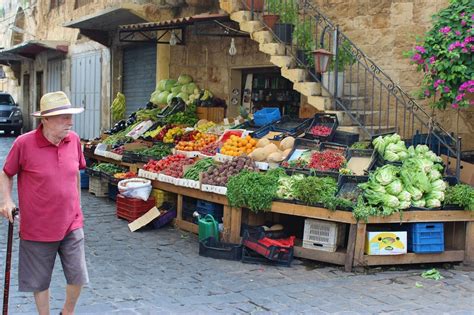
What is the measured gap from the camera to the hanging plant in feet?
23.5

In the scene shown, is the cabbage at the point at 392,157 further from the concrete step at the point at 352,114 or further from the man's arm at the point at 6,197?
the man's arm at the point at 6,197

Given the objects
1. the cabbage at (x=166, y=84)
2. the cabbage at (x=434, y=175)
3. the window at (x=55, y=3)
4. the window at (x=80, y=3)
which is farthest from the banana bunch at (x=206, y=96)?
the window at (x=55, y=3)

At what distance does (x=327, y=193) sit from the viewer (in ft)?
21.7

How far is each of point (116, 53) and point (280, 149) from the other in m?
9.19

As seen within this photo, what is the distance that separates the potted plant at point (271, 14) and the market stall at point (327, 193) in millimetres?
1768

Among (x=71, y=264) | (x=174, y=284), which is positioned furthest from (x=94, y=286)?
(x=71, y=264)

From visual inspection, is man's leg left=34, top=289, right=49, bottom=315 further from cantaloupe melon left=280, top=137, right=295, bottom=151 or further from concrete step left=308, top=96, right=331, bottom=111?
concrete step left=308, top=96, right=331, bottom=111

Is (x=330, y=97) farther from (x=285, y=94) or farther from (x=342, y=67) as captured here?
(x=285, y=94)

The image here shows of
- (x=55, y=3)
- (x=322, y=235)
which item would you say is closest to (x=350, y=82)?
(x=322, y=235)

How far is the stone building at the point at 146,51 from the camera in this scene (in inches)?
368

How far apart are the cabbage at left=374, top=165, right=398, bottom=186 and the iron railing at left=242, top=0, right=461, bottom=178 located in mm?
1448

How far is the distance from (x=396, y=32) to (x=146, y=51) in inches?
300

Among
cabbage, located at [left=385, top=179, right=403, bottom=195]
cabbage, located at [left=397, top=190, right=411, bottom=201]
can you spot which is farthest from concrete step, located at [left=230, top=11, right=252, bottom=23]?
cabbage, located at [left=397, top=190, right=411, bottom=201]

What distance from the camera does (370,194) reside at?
Answer: 259 inches
